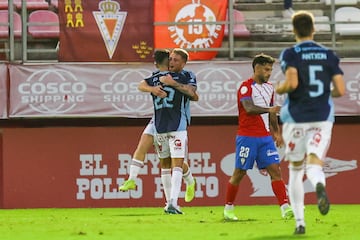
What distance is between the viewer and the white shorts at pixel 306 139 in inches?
356

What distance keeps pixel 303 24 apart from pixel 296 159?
1182mm

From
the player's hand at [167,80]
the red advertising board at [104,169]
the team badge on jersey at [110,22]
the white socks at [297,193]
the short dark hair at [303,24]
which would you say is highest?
the team badge on jersey at [110,22]

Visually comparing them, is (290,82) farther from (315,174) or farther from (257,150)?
(257,150)

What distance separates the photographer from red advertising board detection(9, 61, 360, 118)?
17.1 metres

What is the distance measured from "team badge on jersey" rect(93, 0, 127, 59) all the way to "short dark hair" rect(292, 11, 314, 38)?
26.8ft

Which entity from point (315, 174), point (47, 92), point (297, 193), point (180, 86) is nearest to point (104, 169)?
point (47, 92)

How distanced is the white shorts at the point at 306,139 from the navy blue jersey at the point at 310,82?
61mm

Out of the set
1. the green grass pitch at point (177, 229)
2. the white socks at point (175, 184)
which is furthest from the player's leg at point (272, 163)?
the white socks at point (175, 184)

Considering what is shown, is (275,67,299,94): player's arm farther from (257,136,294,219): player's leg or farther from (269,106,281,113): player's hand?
(257,136,294,219): player's leg

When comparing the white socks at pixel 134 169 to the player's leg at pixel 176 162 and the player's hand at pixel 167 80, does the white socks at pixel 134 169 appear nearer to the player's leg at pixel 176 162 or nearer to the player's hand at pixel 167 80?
the player's leg at pixel 176 162

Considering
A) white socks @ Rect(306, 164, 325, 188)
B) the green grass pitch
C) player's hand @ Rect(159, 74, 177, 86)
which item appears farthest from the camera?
player's hand @ Rect(159, 74, 177, 86)

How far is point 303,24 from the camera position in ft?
29.9

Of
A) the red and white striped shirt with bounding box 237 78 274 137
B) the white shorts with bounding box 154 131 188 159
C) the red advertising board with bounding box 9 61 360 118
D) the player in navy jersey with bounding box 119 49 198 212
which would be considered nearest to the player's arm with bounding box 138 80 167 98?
the player in navy jersey with bounding box 119 49 198 212

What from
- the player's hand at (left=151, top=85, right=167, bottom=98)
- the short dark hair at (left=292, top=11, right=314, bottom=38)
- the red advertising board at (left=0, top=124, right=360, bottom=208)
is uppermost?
the short dark hair at (left=292, top=11, right=314, bottom=38)
